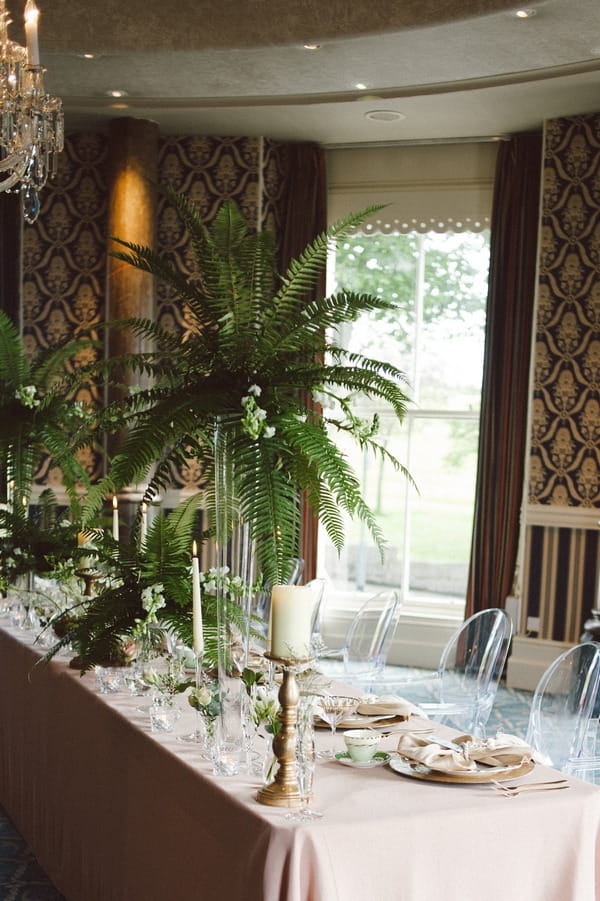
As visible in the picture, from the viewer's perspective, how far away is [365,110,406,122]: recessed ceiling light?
6.59 metres

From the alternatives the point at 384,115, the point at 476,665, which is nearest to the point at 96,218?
the point at 384,115

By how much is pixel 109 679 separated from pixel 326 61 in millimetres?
3872

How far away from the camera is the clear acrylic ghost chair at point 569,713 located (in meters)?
3.25

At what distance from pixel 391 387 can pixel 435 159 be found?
16.5ft

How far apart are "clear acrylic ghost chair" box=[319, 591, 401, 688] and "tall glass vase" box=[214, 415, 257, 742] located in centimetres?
180

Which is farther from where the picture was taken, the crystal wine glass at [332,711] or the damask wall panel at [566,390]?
the damask wall panel at [566,390]

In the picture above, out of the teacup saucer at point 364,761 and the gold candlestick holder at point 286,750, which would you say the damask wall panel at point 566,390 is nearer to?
the teacup saucer at point 364,761

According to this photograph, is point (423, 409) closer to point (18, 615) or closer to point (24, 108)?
point (18, 615)

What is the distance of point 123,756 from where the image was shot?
9.38ft

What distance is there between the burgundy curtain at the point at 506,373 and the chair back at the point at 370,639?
2.52 m

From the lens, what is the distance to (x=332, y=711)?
270cm

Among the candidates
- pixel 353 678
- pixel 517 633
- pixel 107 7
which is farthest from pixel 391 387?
pixel 517 633

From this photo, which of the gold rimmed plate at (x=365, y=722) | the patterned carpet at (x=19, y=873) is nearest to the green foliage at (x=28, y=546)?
the patterned carpet at (x=19, y=873)

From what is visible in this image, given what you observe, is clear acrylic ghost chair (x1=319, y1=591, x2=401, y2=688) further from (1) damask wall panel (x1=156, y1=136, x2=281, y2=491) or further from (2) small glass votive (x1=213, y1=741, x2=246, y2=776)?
(1) damask wall panel (x1=156, y1=136, x2=281, y2=491)
